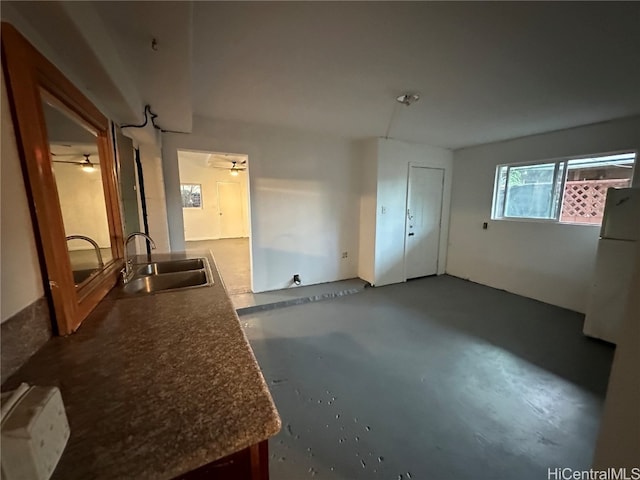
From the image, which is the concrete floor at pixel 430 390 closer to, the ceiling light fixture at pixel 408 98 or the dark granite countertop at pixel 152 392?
the dark granite countertop at pixel 152 392

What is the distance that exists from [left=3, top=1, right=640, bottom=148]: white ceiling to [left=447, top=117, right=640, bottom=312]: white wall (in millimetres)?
447

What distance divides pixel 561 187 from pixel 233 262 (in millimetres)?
5511

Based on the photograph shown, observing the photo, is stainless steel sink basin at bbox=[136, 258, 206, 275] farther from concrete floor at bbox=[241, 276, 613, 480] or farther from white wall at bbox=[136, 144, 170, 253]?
white wall at bbox=[136, 144, 170, 253]

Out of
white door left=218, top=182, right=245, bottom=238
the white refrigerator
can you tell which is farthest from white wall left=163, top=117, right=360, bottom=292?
white door left=218, top=182, right=245, bottom=238

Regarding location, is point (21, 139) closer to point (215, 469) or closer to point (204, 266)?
point (215, 469)

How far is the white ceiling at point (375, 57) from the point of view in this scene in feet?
4.08

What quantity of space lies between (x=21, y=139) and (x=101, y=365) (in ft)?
2.44

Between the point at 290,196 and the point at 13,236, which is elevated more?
the point at 290,196

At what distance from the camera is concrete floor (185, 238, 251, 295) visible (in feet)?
12.8

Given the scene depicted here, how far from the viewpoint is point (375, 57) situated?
5.50ft

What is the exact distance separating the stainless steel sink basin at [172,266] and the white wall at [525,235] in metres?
4.25

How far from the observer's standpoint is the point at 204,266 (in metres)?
1.94

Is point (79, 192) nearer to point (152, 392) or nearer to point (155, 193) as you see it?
point (152, 392)

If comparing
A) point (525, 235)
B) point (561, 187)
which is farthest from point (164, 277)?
point (561, 187)
